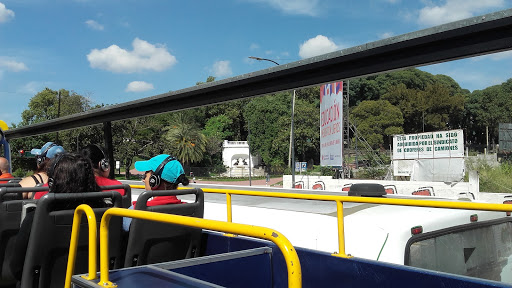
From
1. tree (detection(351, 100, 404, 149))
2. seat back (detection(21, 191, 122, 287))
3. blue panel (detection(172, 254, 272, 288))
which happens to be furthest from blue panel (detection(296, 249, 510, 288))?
tree (detection(351, 100, 404, 149))

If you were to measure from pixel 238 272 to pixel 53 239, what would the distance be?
1301 millimetres

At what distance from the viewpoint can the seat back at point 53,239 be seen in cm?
304

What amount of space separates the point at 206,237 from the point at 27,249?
1445mm

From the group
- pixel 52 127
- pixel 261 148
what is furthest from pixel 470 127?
pixel 52 127

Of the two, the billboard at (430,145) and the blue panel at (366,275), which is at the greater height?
the billboard at (430,145)

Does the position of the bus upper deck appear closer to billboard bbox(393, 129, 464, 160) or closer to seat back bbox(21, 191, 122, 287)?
seat back bbox(21, 191, 122, 287)

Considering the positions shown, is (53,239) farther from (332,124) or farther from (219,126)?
(219,126)

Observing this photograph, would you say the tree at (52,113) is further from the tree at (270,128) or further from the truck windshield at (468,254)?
the truck windshield at (468,254)

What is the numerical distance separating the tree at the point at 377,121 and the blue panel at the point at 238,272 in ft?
194

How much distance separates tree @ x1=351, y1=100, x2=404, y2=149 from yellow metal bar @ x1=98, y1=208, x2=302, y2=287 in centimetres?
6033

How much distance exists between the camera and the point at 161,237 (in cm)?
348

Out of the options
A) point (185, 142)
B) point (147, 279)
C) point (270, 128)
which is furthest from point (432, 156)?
point (270, 128)

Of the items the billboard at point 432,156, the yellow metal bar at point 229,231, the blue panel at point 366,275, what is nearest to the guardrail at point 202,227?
the yellow metal bar at point 229,231

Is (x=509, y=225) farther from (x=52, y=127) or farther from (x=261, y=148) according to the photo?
(x=261, y=148)
